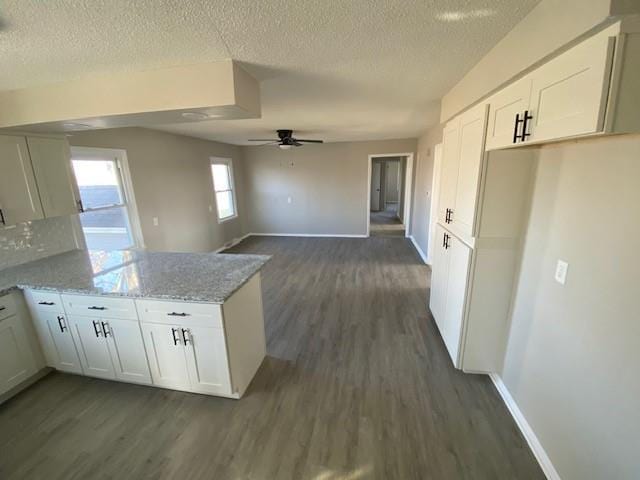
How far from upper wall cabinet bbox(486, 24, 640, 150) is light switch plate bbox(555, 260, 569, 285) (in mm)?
700

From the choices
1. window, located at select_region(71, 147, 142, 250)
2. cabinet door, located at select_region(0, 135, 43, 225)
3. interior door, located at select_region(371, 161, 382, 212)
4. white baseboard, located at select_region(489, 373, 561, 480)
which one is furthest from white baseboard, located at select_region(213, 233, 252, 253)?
interior door, located at select_region(371, 161, 382, 212)

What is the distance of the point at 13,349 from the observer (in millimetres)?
2092

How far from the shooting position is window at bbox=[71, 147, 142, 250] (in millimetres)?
3059

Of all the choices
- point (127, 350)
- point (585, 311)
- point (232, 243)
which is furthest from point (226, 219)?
point (585, 311)

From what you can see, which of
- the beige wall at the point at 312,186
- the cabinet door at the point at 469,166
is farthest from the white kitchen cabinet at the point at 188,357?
the beige wall at the point at 312,186

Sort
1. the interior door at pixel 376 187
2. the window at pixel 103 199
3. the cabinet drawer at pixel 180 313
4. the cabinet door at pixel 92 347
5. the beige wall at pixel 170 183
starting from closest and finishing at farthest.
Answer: the cabinet drawer at pixel 180 313, the cabinet door at pixel 92 347, the window at pixel 103 199, the beige wall at pixel 170 183, the interior door at pixel 376 187

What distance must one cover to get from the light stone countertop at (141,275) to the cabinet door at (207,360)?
11.0 inches

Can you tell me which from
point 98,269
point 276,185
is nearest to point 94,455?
point 98,269

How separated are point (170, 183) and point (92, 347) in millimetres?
2845

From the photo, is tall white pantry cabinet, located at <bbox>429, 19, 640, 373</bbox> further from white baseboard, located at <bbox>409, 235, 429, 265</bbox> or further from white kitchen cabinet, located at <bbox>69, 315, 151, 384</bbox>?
white kitchen cabinet, located at <bbox>69, 315, 151, 384</bbox>

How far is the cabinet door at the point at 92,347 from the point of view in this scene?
207 cm

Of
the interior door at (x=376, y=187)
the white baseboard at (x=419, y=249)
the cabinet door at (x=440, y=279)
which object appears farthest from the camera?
the interior door at (x=376, y=187)

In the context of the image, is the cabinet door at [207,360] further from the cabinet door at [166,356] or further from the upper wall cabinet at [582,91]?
the upper wall cabinet at [582,91]

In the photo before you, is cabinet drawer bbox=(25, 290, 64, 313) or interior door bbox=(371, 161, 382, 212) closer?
cabinet drawer bbox=(25, 290, 64, 313)
